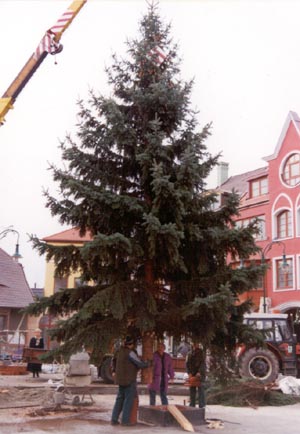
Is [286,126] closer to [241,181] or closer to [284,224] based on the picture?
[284,224]

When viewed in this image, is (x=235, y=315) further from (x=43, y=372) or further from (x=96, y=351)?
(x=43, y=372)

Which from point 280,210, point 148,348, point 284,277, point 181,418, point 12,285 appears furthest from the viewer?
point 12,285

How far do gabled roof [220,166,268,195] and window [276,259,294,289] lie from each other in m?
6.95

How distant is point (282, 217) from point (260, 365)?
1748cm

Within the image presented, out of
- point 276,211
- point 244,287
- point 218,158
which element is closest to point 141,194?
point 218,158

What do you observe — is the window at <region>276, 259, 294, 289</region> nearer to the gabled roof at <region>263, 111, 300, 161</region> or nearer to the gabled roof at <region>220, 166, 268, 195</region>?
the gabled roof at <region>263, 111, 300, 161</region>

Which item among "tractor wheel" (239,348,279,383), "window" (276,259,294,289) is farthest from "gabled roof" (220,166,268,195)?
"tractor wheel" (239,348,279,383)

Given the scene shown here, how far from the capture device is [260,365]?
20453 millimetres

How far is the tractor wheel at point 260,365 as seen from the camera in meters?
20.2

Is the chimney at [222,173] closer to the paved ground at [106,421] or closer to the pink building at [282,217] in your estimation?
the pink building at [282,217]

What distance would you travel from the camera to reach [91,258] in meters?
11.7

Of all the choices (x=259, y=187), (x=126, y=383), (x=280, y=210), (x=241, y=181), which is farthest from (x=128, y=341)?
(x=241, y=181)

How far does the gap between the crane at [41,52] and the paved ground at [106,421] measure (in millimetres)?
8042

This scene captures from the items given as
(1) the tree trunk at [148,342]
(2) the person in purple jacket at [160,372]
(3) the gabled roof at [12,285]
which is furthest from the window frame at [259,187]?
(1) the tree trunk at [148,342]
